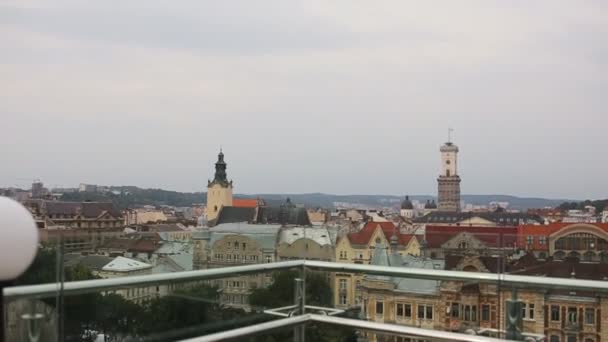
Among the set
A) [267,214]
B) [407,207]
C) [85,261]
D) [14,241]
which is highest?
[14,241]

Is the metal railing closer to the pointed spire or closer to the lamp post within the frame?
the lamp post

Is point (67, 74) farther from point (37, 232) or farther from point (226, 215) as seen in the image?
point (37, 232)

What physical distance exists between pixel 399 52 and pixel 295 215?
15709 millimetres

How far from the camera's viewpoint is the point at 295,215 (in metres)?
49.2

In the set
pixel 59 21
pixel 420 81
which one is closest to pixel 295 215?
pixel 420 81

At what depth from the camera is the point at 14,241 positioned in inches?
46.3

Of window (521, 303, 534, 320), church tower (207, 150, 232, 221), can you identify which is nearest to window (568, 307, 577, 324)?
window (521, 303, 534, 320)

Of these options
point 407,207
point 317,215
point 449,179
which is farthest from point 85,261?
point 449,179

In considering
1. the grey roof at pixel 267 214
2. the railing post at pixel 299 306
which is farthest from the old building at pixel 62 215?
the grey roof at pixel 267 214

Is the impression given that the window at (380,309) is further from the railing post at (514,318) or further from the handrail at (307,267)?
the railing post at (514,318)

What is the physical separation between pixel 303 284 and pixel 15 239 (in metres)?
2.00

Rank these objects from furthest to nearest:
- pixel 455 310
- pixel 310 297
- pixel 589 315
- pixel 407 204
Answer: pixel 407 204, pixel 310 297, pixel 455 310, pixel 589 315

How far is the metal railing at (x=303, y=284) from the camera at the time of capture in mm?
2199

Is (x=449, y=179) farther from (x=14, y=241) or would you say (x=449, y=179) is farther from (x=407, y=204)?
(x=14, y=241)
